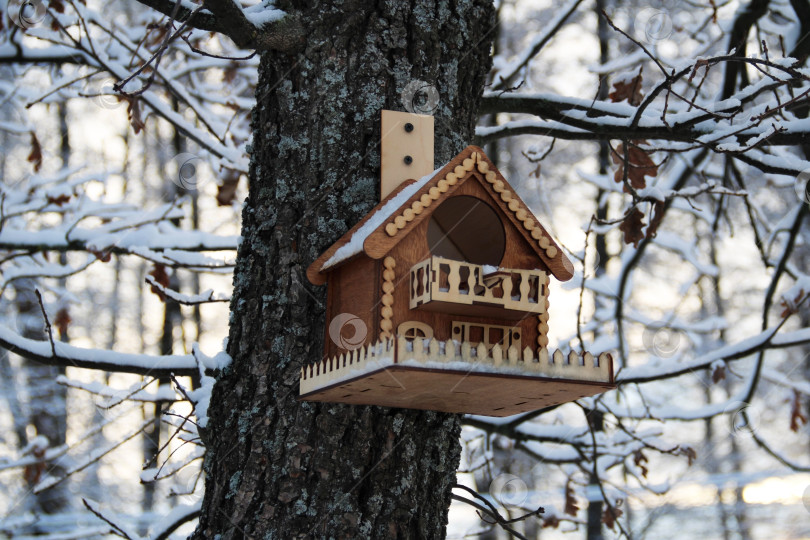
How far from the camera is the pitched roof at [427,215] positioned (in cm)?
161

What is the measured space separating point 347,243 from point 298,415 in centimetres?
45

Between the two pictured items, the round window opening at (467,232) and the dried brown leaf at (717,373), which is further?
the dried brown leaf at (717,373)

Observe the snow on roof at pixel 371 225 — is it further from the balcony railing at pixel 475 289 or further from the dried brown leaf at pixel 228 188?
the dried brown leaf at pixel 228 188

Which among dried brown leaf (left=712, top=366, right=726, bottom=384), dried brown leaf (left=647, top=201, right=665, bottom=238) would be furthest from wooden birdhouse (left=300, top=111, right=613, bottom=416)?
dried brown leaf (left=712, top=366, right=726, bottom=384)

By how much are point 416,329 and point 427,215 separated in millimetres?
249

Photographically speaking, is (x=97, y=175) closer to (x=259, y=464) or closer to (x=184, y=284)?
(x=259, y=464)

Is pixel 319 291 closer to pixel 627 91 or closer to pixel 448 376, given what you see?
pixel 448 376

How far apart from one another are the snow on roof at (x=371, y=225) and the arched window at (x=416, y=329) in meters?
0.19

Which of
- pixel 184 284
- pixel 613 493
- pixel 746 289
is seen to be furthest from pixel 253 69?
pixel 746 289

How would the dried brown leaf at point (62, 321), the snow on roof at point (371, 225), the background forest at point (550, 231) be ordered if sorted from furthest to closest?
the dried brown leaf at point (62, 321) → the background forest at point (550, 231) → the snow on roof at point (371, 225)

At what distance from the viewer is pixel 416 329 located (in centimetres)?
164

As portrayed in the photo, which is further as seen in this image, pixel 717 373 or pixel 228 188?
pixel 717 373

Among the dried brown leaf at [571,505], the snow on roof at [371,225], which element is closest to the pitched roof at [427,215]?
the snow on roof at [371,225]

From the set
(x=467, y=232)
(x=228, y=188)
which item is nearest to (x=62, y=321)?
(x=228, y=188)
